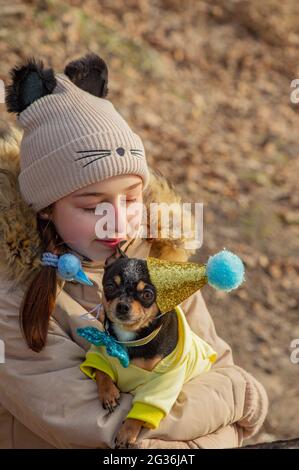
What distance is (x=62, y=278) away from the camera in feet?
8.07

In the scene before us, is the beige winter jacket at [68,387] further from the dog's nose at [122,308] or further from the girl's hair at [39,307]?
the dog's nose at [122,308]

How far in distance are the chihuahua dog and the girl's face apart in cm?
22

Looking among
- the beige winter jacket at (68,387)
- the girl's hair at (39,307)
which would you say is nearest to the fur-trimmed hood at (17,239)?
the beige winter jacket at (68,387)

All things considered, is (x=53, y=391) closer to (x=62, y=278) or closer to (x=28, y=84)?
(x=62, y=278)

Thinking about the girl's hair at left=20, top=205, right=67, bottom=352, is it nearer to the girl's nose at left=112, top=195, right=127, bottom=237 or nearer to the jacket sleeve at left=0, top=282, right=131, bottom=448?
the jacket sleeve at left=0, top=282, right=131, bottom=448

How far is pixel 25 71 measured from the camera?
8.79 feet

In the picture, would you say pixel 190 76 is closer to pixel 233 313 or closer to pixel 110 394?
pixel 233 313

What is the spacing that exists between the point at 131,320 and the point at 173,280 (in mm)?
162

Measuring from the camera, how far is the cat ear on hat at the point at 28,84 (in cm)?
268

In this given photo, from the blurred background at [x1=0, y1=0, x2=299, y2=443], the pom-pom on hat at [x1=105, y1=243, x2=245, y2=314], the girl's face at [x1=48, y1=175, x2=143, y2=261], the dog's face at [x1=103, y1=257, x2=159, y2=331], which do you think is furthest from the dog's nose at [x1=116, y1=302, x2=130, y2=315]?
the blurred background at [x1=0, y1=0, x2=299, y2=443]

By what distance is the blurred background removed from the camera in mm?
5477

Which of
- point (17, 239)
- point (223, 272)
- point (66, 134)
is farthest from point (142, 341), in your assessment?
point (66, 134)
